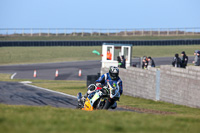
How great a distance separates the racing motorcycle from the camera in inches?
483

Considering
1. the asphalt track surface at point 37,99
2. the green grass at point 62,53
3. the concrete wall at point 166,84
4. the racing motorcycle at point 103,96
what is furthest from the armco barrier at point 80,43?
the racing motorcycle at point 103,96

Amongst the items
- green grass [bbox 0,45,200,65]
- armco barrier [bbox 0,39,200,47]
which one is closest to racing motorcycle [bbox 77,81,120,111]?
green grass [bbox 0,45,200,65]

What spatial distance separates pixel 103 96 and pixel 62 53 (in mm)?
49951

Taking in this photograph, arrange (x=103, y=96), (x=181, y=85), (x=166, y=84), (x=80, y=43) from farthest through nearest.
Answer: (x=80, y=43)
(x=166, y=84)
(x=181, y=85)
(x=103, y=96)

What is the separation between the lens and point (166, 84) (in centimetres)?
1980

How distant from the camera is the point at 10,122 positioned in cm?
746

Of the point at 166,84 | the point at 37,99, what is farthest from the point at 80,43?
the point at 166,84

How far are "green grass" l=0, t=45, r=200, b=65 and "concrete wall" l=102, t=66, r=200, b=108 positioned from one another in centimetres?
3419

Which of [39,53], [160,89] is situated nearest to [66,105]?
[160,89]

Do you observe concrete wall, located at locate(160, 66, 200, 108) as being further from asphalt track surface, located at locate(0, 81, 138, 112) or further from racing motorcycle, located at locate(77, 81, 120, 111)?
racing motorcycle, located at locate(77, 81, 120, 111)

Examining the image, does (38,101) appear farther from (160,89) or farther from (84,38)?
(84,38)

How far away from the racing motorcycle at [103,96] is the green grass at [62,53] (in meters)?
43.5

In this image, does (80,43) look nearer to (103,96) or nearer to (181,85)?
(181,85)

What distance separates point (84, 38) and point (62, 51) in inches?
464
